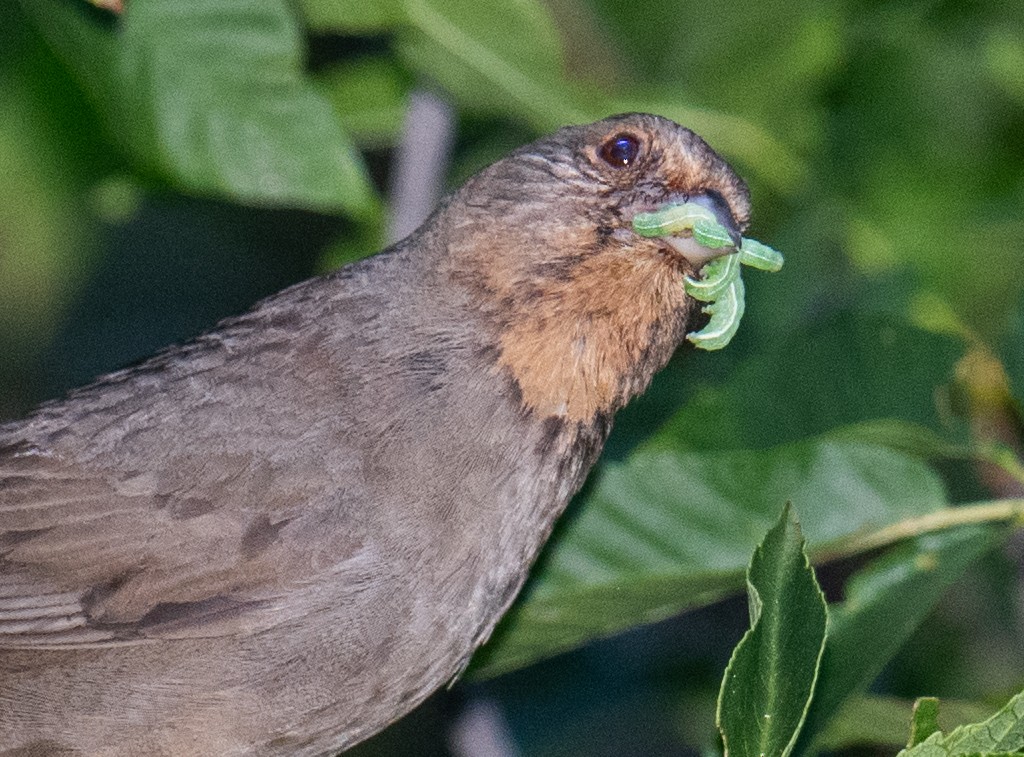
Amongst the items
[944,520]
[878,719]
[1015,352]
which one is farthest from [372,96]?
[878,719]

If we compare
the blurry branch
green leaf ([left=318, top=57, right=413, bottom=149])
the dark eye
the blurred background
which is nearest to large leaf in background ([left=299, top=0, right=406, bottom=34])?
the blurred background

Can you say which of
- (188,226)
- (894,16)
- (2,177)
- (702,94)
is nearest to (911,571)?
(702,94)

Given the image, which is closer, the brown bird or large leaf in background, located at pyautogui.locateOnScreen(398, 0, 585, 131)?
the brown bird

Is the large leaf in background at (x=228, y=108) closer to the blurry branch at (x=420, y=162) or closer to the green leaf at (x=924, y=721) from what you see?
the blurry branch at (x=420, y=162)

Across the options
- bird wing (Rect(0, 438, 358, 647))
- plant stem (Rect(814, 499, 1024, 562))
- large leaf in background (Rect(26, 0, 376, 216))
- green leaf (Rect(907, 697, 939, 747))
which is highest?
large leaf in background (Rect(26, 0, 376, 216))

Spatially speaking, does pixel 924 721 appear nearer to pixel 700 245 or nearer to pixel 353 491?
pixel 700 245

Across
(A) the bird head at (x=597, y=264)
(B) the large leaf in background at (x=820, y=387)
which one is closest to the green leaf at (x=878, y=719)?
(B) the large leaf in background at (x=820, y=387)

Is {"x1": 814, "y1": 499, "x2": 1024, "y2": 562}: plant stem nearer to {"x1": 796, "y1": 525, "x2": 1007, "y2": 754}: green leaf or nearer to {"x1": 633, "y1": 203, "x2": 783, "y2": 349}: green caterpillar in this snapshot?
{"x1": 796, "y1": 525, "x2": 1007, "y2": 754}: green leaf
